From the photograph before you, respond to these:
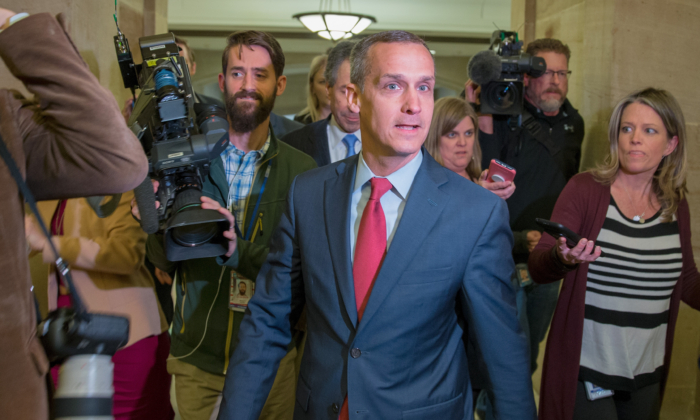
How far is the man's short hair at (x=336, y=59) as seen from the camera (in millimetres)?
2895

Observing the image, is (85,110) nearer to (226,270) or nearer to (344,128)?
(226,270)

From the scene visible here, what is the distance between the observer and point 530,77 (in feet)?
10.6

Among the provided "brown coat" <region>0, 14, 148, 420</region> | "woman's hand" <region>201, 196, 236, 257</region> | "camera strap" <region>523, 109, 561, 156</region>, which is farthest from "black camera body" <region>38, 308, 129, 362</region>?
"camera strap" <region>523, 109, 561, 156</region>

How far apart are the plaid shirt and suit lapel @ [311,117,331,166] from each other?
596 mm

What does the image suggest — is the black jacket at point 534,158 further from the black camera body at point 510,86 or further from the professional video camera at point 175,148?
the professional video camera at point 175,148

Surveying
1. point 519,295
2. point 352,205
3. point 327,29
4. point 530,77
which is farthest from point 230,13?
point 352,205

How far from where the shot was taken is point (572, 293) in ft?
7.24

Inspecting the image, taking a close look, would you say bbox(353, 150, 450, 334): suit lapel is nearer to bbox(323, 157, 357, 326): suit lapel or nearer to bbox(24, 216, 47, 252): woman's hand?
bbox(323, 157, 357, 326): suit lapel

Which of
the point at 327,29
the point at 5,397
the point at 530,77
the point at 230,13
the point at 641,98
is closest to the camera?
the point at 5,397

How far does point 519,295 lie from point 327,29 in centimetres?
614

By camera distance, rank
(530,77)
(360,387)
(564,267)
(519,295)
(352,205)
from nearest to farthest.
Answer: (360,387) → (352,205) → (564,267) → (519,295) → (530,77)

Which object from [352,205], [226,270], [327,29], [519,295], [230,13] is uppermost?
[230,13]

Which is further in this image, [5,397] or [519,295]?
[519,295]

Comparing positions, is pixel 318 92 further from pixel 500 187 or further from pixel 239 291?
pixel 239 291
